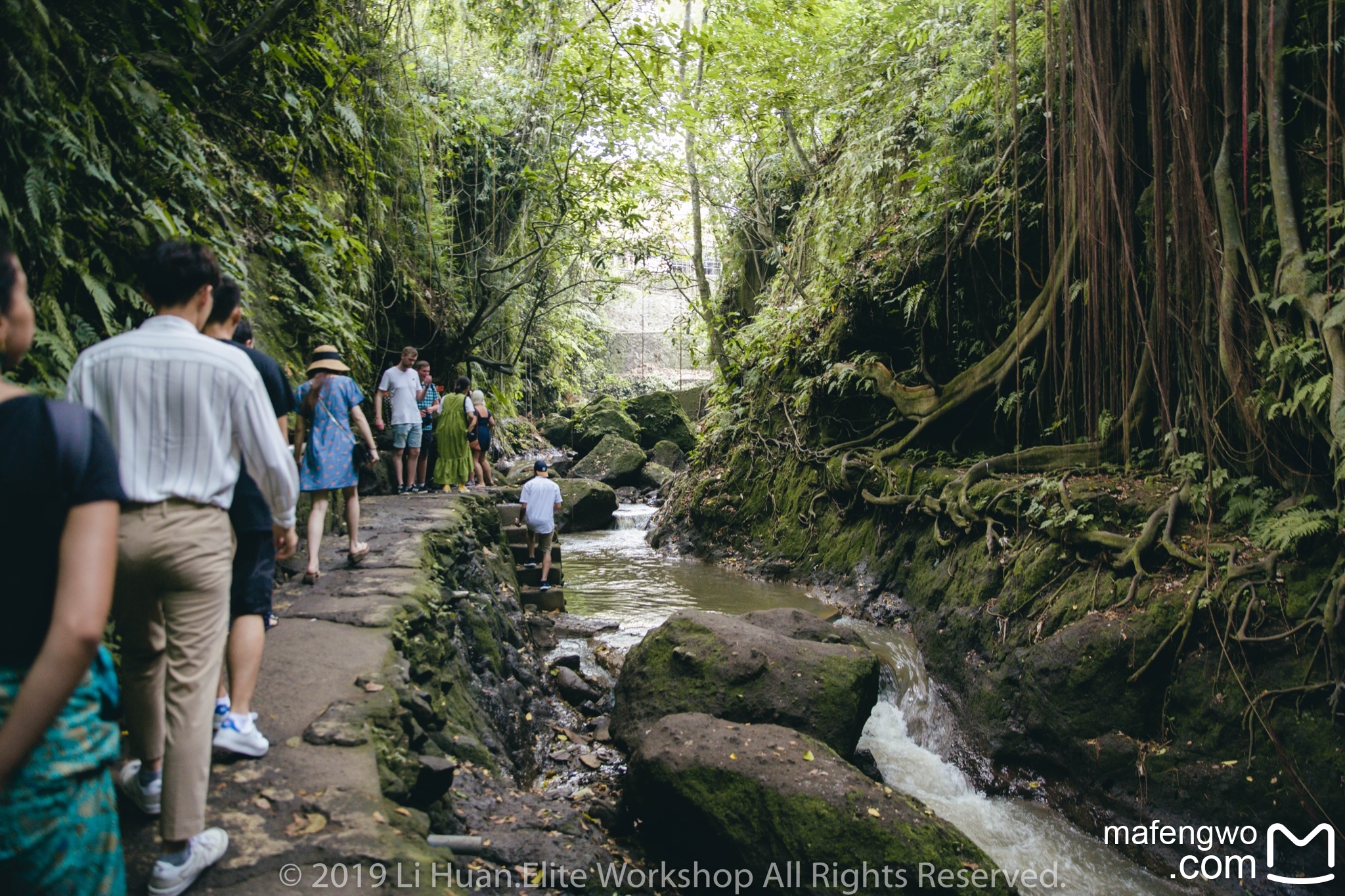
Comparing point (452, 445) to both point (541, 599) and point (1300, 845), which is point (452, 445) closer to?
point (541, 599)

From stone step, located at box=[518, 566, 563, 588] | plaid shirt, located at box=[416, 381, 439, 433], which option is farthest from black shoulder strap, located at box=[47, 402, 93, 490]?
plaid shirt, located at box=[416, 381, 439, 433]

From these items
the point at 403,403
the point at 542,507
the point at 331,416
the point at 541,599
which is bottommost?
the point at 541,599

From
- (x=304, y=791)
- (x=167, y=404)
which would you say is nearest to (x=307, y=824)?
(x=304, y=791)

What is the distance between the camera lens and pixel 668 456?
Answer: 20.9 m

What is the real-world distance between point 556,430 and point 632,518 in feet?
24.1

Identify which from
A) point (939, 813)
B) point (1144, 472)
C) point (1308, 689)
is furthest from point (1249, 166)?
point (939, 813)

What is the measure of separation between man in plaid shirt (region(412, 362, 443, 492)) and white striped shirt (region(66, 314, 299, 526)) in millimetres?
6944

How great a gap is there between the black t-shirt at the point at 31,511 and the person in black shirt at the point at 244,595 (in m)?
1.35

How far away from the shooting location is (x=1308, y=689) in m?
4.36

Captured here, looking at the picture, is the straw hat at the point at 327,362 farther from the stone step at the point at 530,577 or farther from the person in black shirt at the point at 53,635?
the stone step at the point at 530,577

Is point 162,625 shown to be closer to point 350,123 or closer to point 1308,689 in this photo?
point 1308,689

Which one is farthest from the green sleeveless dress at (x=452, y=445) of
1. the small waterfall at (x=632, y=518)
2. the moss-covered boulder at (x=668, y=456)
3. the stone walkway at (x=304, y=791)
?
the moss-covered boulder at (x=668, y=456)

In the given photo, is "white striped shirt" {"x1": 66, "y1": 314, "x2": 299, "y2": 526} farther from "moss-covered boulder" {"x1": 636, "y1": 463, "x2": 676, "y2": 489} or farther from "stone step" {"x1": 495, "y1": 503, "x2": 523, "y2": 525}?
"moss-covered boulder" {"x1": 636, "y1": 463, "x2": 676, "y2": 489}

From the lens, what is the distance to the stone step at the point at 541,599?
890 centimetres
